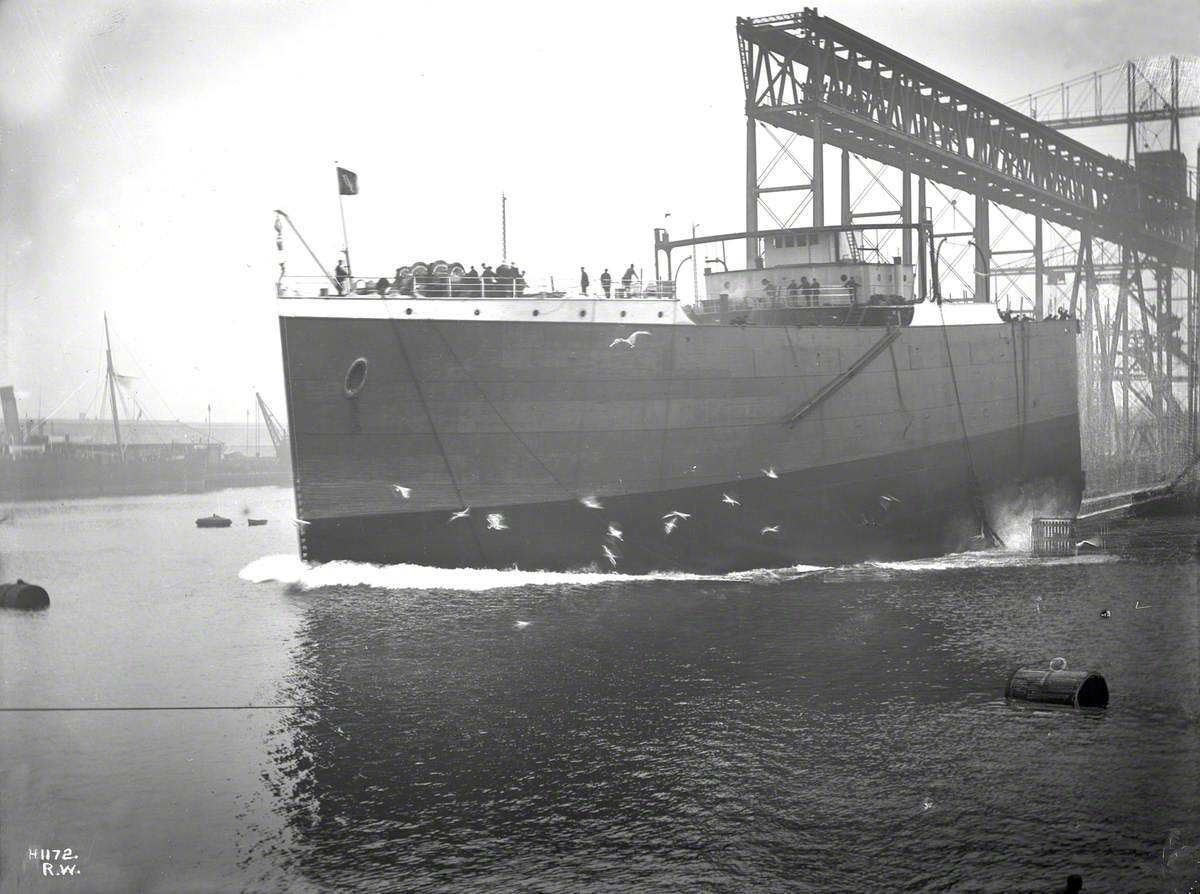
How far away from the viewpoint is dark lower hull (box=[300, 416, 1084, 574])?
88.5 ft

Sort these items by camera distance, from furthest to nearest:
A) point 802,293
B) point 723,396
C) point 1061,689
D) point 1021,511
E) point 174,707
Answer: point 1021,511
point 802,293
point 723,396
point 174,707
point 1061,689

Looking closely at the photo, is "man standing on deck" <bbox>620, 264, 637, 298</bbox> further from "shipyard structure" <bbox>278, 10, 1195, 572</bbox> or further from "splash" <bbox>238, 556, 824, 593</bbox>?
"splash" <bbox>238, 556, 824, 593</bbox>

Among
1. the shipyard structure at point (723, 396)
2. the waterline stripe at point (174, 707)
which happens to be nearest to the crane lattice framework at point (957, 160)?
the shipyard structure at point (723, 396)

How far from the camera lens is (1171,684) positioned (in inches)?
761

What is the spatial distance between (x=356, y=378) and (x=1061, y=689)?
1742cm

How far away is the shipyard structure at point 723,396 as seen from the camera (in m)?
26.1

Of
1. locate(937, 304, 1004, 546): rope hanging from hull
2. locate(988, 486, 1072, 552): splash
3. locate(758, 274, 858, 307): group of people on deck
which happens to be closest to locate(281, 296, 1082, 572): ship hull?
locate(937, 304, 1004, 546): rope hanging from hull

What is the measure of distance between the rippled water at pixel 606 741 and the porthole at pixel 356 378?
4.97m

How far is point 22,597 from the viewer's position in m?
32.0

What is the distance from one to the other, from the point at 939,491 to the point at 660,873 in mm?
27541

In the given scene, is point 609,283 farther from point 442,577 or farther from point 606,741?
point 606,741

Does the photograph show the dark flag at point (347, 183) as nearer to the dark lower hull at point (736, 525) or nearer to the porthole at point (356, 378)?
the porthole at point (356, 378)

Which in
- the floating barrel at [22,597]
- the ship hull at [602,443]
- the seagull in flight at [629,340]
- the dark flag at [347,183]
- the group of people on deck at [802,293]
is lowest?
the floating barrel at [22,597]

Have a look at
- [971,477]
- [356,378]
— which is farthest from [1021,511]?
[356,378]
